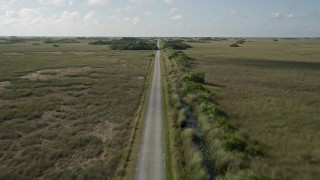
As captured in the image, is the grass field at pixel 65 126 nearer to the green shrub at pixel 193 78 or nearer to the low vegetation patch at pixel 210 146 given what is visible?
the low vegetation patch at pixel 210 146

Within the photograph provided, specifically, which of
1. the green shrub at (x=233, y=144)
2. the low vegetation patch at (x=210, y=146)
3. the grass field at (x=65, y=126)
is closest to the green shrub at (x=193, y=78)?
the grass field at (x=65, y=126)

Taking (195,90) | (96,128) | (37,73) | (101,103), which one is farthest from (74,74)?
(96,128)

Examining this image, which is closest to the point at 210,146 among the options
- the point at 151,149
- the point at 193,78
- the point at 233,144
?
the point at 233,144

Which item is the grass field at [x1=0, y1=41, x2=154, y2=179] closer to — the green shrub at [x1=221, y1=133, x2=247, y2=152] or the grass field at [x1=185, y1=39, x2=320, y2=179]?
the green shrub at [x1=221, y1=133, x2=247, y2=152]

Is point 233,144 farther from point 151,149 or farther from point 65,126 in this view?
point 65,126

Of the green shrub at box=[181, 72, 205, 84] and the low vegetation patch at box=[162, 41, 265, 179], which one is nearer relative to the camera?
the low vegetation patch at box=[162, 41, 265, 179]

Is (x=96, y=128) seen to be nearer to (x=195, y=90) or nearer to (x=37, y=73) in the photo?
(x=195, y=90)

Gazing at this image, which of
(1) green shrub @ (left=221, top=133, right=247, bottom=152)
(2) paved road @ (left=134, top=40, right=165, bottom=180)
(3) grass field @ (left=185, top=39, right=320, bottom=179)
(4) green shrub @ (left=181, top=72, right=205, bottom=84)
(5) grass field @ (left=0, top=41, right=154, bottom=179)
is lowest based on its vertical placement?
(5) grass field @ (left=0, top=41, right=154, bottom=179)

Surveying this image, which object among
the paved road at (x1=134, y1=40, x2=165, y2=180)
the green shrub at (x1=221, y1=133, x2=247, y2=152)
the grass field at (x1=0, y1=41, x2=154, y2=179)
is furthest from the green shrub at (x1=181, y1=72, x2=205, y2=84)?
the green shrub at (x1=221, y1=133, x2=247, y2=152)
